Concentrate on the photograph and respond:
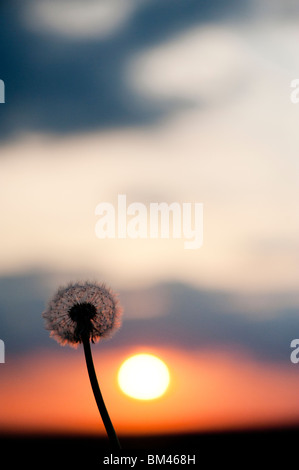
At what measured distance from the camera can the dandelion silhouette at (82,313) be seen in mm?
6582

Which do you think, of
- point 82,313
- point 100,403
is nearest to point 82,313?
point 82,313

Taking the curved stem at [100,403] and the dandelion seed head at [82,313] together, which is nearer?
the curved stem at [100,403]

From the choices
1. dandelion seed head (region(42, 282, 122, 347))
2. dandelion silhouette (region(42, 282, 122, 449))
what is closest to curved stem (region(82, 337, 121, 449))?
dandelion silhouette (region(42, 282, 122, 449))

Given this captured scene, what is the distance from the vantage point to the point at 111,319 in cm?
699

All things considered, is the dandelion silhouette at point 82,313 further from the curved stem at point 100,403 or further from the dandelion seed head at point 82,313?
the curved stem at point 100,403

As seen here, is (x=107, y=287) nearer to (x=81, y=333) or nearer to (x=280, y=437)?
(x=81, y=333)

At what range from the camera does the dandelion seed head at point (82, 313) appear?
260 inches

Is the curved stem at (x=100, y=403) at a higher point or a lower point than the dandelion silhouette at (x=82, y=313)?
lower

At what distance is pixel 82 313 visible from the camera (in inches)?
272

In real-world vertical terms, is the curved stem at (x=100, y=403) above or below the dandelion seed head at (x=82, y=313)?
below

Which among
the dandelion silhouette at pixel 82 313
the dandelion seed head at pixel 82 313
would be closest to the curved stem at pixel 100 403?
the dandelion silhouette at pixel 82 313

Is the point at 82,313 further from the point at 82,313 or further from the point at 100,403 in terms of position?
the point at 100,403
